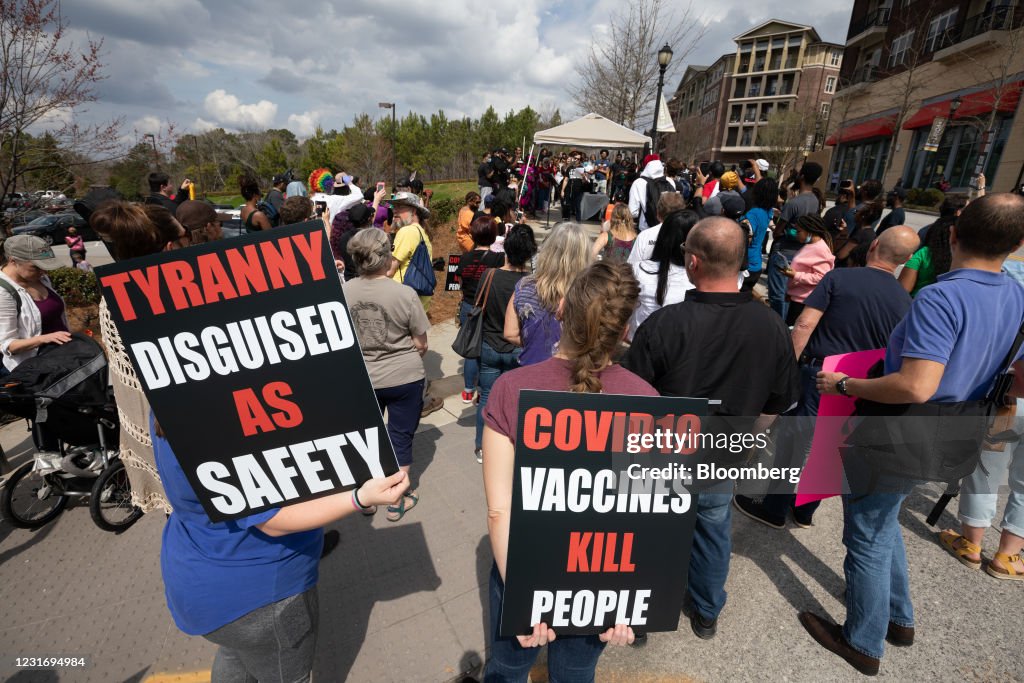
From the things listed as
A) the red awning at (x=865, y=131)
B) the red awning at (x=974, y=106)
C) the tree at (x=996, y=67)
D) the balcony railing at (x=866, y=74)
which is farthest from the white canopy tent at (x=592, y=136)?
the balcony railing at (x=866, y=74)

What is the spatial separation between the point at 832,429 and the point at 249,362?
2.81 m

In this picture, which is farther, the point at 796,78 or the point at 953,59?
the point at 796,78

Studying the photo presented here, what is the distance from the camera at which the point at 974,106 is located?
22.4m

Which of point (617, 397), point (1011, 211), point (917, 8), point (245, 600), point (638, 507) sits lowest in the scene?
point (245, 600)

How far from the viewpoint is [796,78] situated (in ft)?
197

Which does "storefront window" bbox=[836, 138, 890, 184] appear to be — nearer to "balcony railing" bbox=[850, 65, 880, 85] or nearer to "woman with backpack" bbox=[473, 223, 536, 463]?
"balcony railing" bbox=[850, 65, 880, 85]

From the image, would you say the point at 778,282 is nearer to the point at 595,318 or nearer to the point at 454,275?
the point at 454,275

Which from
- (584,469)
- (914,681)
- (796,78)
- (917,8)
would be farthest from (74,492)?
(796,78)

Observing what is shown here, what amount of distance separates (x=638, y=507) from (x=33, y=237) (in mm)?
4297

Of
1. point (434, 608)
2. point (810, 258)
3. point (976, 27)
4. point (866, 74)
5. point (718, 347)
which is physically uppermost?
point (866, 74)

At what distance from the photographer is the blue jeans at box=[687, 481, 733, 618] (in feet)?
7.73

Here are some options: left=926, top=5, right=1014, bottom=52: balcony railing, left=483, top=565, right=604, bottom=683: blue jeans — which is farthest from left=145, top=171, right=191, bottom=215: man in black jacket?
left=926, top=5, right=1014, bottom=52: balcony railing

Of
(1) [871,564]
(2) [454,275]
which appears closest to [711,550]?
(1) [871,564]

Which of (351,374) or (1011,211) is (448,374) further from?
(1011,211)
